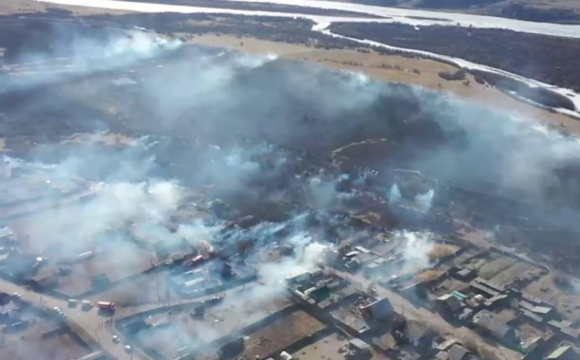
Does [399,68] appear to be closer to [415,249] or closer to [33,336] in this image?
[415,249]

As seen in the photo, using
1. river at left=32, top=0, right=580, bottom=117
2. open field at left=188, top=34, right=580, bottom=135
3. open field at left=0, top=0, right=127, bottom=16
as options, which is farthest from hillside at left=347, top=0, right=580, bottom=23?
open field at left=0, top=0, right=127, bottom=16

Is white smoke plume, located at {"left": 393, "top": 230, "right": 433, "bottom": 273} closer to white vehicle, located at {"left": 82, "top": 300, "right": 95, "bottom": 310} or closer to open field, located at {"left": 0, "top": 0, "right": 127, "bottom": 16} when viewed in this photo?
white vehicle, located at {"left": 82, "top": 300, "right": 95, "bottom": 310}

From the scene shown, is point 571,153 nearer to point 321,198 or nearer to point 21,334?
point 321,198

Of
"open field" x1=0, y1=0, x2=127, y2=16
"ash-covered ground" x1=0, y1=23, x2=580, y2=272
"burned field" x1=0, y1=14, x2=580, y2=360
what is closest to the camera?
"burned field" x1=0, y1=14, x2=580, y2=360

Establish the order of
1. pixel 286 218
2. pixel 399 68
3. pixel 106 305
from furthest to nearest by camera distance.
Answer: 1. pixel 399 68
2. pixel 286 218
3. pixel 106 305

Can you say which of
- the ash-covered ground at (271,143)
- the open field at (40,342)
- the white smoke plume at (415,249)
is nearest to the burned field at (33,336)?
the open field at (40,342)

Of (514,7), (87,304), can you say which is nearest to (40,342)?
(87,304)

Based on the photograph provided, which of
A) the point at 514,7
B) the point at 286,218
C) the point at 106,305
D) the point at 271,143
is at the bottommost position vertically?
the point at 106,305

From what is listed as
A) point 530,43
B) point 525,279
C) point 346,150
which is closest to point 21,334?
point 525,279
